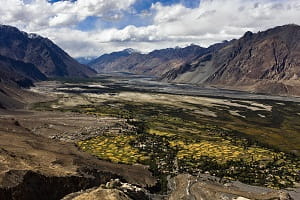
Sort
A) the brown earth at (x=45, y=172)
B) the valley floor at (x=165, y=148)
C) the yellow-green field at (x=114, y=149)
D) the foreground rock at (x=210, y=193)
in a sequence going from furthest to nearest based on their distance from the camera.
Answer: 1. the yellow-green field at (x=114, y=149)
2. the valley floor at (x=165, y=148)
3. the foreground rock at (x=210, y=193)
4. the brown earth at (x=45, y=172)

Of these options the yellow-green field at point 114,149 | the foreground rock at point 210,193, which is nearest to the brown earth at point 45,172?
the foreground rock at point 210,193

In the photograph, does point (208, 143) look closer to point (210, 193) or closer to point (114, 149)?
point (114, 149)

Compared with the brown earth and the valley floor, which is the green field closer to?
the valley floor

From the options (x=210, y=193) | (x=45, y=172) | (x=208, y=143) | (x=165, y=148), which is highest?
(x=45, y=172)

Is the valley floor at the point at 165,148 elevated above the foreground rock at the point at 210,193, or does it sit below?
below

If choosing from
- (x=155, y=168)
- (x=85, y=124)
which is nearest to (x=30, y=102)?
(x=85, y=124)

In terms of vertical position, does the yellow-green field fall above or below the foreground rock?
below

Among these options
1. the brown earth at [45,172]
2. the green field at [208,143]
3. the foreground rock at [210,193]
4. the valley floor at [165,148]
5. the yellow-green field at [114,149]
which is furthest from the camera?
the yellow-green field at [114,149]

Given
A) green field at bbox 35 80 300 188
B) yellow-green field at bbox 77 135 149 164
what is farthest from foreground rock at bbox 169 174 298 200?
yellow-green field at bbox 77 135 149 164

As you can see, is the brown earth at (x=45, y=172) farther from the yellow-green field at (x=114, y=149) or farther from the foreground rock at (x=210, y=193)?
the yellow-green field at (x=114, y=149)

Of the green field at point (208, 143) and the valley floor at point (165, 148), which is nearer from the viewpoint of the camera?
the valley floor at point (165, 148)

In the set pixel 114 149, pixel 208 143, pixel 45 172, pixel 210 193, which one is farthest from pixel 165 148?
pixel 45 172

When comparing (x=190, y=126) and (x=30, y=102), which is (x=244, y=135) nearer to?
(x=190, y=126)
